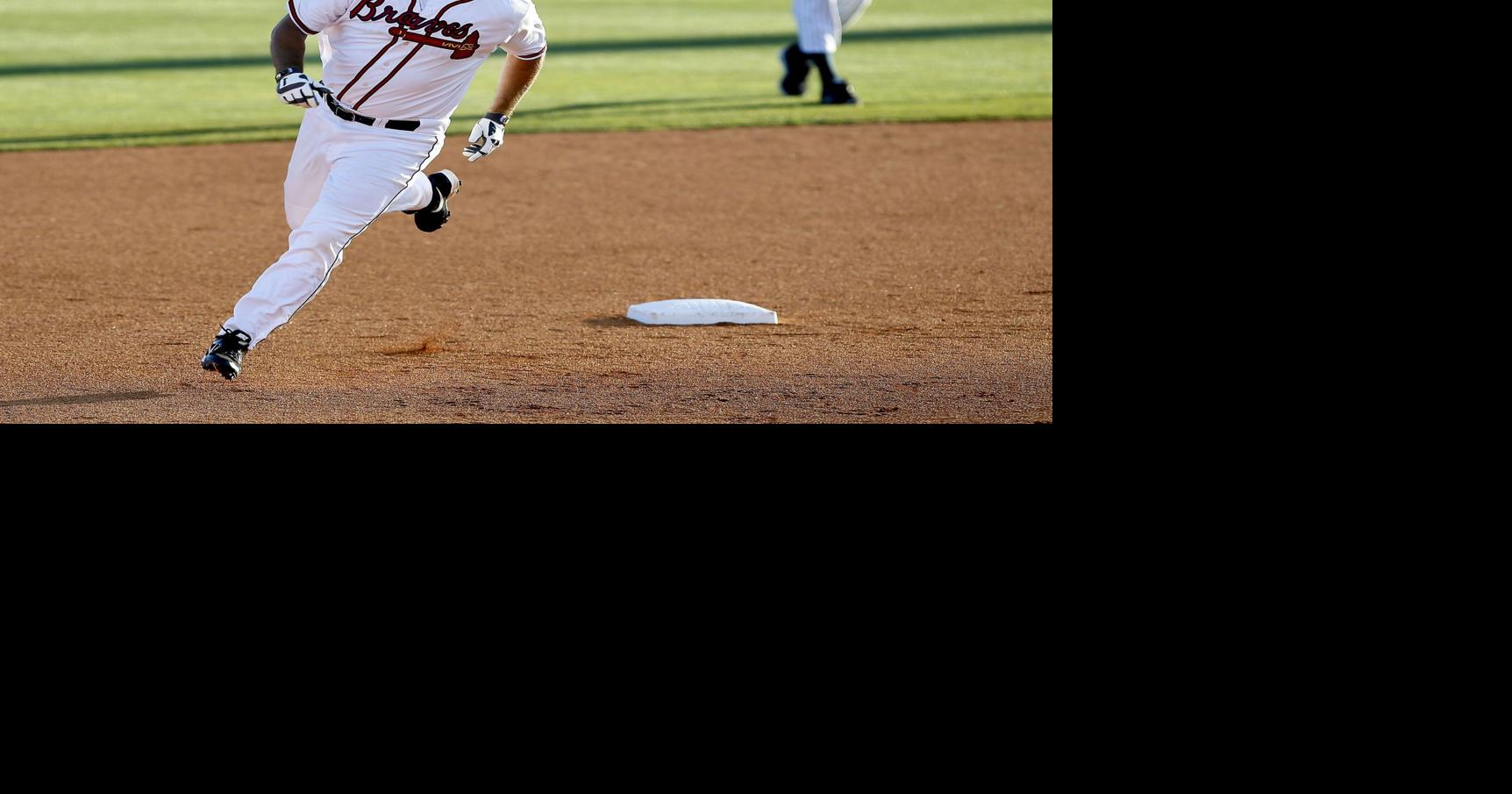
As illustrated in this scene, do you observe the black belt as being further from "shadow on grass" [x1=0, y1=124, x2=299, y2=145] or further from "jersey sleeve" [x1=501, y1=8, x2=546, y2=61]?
"shadow on grass" [x1=0, y1=124, x2=299, y2=145]

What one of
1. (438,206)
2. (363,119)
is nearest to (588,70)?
(438,206)

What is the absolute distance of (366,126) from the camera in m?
5.51

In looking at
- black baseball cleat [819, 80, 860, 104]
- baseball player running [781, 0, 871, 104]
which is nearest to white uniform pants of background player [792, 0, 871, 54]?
baseball player running [781, 0, 871, 104]

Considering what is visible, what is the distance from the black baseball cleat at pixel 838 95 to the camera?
14.5 m

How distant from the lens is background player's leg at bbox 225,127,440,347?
207 inches

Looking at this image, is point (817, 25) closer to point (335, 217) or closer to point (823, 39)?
point (823, 39)

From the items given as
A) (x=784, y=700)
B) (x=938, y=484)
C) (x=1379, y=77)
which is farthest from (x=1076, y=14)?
(x=784, y=700)

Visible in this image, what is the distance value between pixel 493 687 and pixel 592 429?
1.16 metres

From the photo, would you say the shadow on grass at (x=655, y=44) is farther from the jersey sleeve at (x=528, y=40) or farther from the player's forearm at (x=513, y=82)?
the jersey sleeve at (x=528, y=40)

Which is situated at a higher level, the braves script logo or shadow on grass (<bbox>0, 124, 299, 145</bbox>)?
shadow on grass (<bbox>0, 124, 299, 145</bbox>)

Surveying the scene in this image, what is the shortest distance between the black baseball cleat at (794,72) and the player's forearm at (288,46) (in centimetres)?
1004

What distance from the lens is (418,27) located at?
17.5ft

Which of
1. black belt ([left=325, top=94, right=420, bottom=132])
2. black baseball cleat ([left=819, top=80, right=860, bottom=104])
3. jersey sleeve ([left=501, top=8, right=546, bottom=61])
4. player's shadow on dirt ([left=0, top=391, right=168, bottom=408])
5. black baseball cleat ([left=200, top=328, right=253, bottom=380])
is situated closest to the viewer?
player's shadow on dirt ([left=0, top=391, right=168, bottom=408])

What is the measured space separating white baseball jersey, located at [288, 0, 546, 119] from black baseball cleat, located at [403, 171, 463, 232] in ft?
2.18
